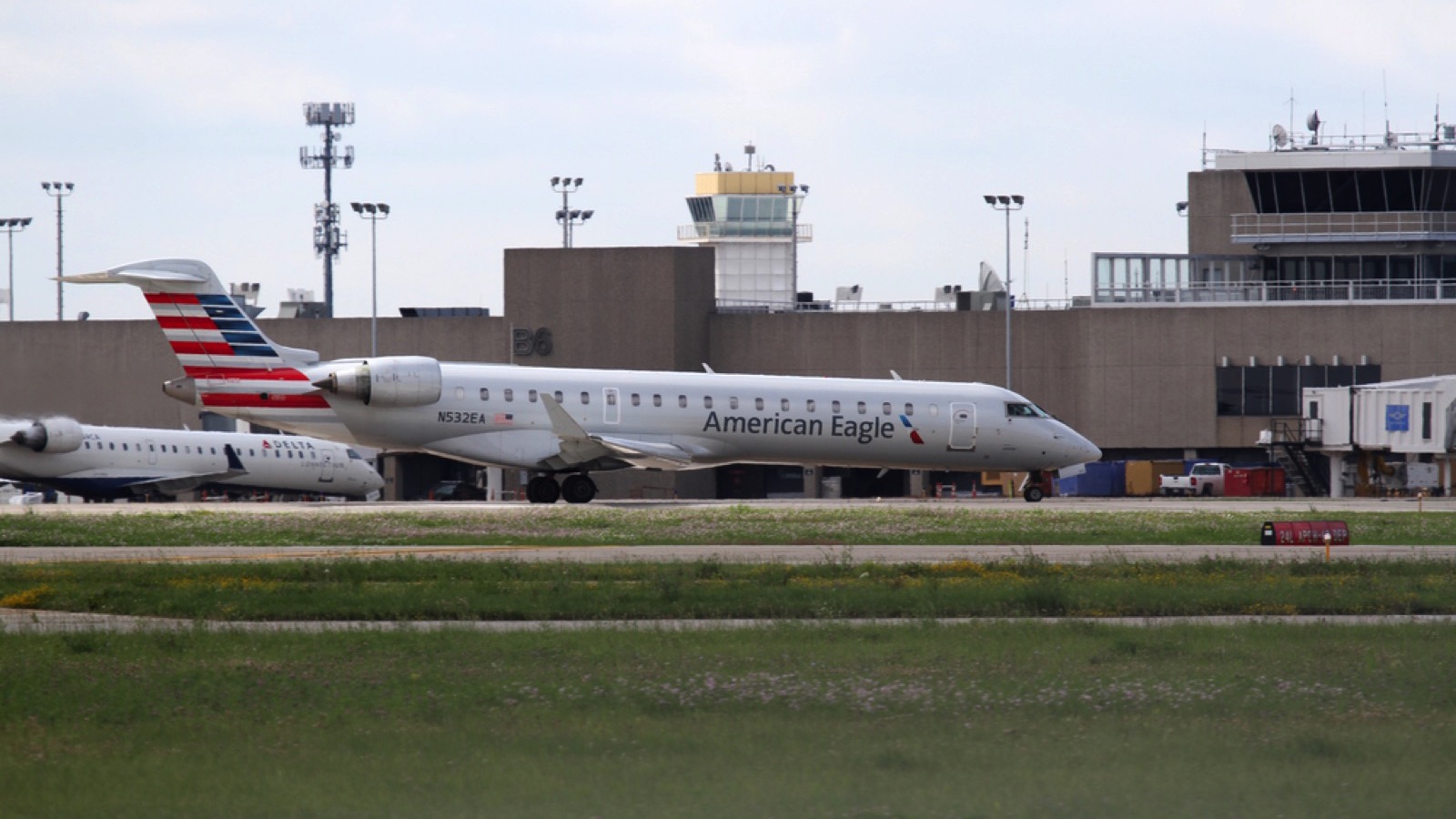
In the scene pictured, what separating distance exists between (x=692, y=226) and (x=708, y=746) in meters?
113

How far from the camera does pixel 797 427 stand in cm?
3938

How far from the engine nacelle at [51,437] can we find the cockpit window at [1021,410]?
86.6 ft

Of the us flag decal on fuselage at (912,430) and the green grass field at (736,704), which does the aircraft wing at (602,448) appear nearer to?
the us flag decal on fuselage at (912,430)

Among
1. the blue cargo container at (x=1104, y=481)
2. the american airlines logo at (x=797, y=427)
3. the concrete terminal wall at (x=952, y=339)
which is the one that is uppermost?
the concrete terminal wall at (x=952, y=339)

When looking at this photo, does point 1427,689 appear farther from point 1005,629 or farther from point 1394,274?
point 1394,274

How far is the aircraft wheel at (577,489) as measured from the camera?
3969cm

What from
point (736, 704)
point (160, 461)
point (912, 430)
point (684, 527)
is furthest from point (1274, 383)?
point (736, 704)

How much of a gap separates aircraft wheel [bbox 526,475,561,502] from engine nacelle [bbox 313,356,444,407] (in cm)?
362

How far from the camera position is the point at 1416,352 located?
204 feet

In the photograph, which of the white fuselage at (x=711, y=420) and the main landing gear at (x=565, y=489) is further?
the main landing gear at (x=565, y=489)

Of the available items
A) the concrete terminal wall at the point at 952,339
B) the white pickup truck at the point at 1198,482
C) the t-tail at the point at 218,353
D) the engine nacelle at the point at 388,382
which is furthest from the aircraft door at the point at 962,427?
the concrete terminal wall at the point at 952,339

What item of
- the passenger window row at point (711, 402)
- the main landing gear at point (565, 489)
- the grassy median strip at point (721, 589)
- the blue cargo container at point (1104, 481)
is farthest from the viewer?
the blue cargo container at point (1104, 481)

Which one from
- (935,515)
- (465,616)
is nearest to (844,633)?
(465,616)

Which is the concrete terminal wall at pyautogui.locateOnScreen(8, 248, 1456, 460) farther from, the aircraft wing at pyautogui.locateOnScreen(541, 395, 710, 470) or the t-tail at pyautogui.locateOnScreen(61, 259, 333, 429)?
the t-tail at pyautogui.locateOnScreen(61, 259, 333, 429)
